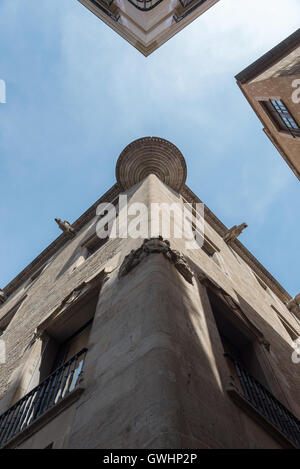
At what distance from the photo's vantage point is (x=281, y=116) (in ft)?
38.5

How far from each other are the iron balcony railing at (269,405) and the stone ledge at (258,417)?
474 mm

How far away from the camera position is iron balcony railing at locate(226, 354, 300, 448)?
4832 millimetres

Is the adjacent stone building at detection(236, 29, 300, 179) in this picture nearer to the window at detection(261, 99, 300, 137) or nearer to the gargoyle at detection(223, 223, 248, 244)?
the window at detection(261, 99, 300, 137)

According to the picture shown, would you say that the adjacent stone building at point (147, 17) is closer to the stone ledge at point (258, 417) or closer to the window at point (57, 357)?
the window at point (57, 357)

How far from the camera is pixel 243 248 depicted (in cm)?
1717

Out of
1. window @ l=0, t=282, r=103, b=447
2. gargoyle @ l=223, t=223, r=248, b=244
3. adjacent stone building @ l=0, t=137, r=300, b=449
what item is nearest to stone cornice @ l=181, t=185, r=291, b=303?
gargoyle @ l=223, t=223, r=248, b=244

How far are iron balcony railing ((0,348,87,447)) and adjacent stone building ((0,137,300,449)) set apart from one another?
0.06 feet

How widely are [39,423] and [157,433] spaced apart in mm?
2001

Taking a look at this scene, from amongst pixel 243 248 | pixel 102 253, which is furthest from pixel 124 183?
pixel 243 248

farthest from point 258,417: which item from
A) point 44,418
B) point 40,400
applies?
point 40,400

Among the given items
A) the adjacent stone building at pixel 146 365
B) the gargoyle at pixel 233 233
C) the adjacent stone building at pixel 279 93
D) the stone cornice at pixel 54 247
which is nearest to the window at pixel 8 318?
the adjacent stone building at pixel 146 365

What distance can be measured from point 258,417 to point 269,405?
3.24 ft

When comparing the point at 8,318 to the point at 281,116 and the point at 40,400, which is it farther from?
the point at 281,116
